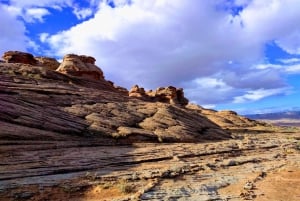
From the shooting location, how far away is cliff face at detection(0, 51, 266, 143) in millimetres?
29688

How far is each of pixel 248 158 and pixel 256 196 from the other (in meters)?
9.09

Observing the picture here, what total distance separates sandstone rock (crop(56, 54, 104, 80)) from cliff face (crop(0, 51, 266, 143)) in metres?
6.76

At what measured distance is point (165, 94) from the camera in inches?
3374

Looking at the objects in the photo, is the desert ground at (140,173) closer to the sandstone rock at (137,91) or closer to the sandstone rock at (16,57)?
the sandstone rock at (16,57)

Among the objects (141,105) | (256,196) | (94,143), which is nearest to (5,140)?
(94,143)

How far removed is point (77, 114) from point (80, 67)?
22609 millimetres

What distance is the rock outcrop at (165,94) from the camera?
275ft

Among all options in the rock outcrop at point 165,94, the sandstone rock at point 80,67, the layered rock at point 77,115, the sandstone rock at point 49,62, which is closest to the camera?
the layered rock at point 77,115

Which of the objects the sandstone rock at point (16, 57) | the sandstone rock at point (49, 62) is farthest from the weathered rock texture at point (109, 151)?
the sandstone rock at point (49, 62)

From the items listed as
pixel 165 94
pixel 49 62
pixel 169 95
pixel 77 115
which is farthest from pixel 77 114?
pixel 165 94

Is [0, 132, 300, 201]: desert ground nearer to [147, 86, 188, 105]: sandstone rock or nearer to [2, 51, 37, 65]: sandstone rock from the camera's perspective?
[2, 51, 37, 65]: sandstone rock

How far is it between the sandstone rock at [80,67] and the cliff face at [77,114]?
22.2ft

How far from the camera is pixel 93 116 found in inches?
1361

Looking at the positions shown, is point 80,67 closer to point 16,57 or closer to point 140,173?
point 16,57
